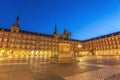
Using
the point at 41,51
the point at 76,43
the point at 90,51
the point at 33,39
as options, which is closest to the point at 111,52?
the point at 90,51

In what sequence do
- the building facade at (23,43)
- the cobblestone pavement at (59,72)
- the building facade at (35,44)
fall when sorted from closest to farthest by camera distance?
the cobblestone pavement at (59,72), the building facade at (23,43), the building facade at (35,44)

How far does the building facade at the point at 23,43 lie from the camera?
175 ft

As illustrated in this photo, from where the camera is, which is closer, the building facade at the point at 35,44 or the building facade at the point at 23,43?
the building facade at the point at 23,43

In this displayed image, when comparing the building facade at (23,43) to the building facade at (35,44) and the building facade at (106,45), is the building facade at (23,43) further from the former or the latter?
the building facade at (106,45)

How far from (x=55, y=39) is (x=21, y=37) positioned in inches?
1118

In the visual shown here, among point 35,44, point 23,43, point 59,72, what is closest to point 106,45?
point 35,44

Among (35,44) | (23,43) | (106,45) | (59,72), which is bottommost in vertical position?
(59,72)

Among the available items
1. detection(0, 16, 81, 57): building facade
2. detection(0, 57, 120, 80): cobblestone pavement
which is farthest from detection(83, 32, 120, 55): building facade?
detection(0, 57, 120, 80): cobblestone pavement

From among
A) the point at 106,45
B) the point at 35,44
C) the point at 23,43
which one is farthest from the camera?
the point at 106,45

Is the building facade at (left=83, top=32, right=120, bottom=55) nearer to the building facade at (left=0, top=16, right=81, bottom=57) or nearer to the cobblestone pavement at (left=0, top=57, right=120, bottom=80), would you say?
the building facade at (left=0, top=16, right=81, bottom=57)

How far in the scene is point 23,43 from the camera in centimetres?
5972

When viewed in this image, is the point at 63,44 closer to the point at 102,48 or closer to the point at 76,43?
the point at 102,48

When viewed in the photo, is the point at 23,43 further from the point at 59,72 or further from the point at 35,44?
the point at 59,72

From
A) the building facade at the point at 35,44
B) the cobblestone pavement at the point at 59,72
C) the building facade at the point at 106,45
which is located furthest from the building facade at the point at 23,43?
the cobblestone pavement at the point at 59,72
